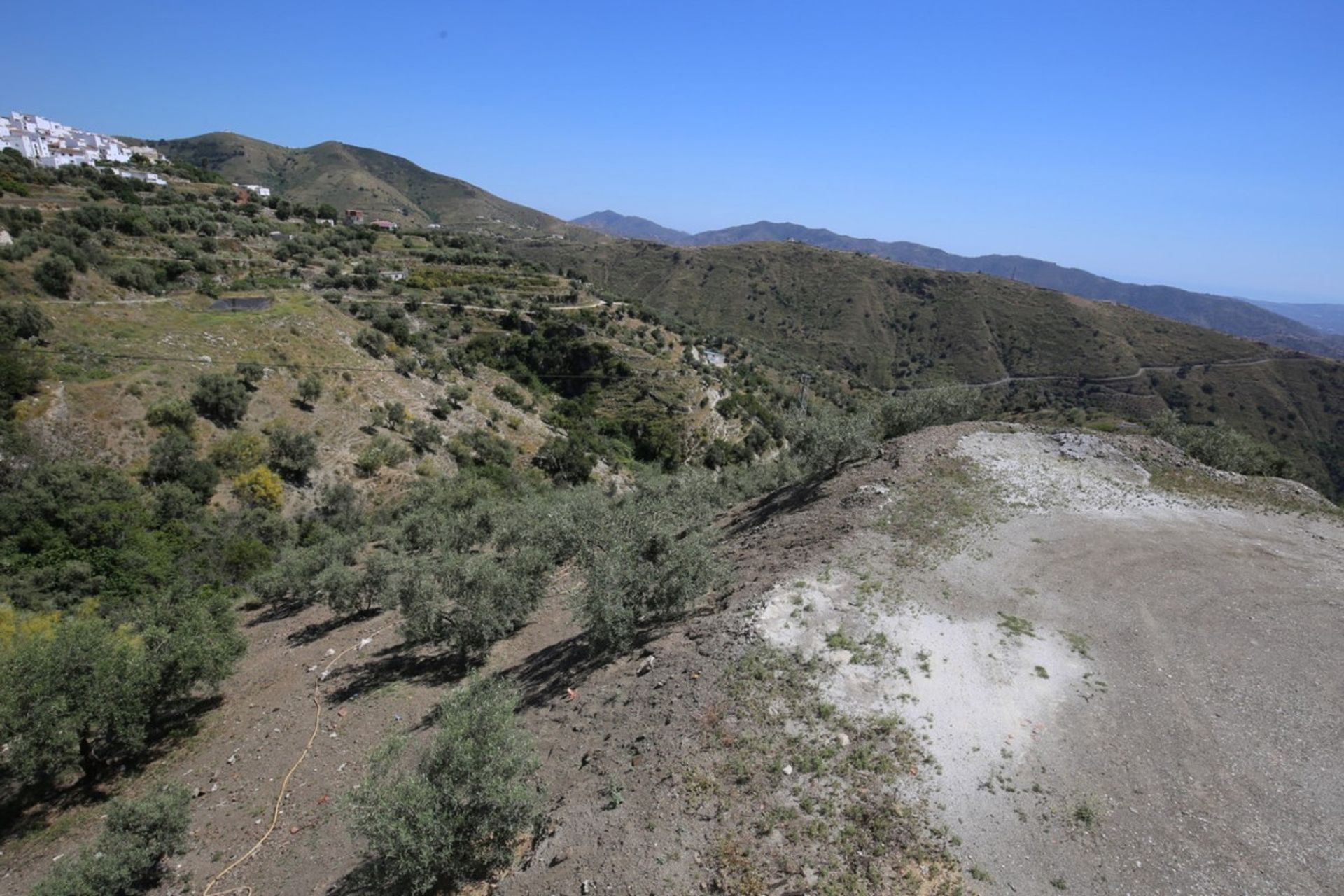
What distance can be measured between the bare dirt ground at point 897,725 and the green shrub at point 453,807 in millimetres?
686

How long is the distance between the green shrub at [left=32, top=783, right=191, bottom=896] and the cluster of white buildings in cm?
9339

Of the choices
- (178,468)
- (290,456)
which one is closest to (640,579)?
(178,468)

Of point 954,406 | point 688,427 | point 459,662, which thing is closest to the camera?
point 459,662

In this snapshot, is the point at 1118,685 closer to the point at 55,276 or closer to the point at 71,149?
the point at 55,276

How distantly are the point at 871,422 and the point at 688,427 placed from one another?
2631 centimetres

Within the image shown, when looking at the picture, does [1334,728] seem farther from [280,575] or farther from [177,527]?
[177,527]

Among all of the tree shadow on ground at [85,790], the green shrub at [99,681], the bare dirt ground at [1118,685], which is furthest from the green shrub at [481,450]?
the bare dirt ground at [1118,685]

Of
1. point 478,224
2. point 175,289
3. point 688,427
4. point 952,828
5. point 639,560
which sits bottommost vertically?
point 688,427

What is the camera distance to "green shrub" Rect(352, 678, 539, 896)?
693cm

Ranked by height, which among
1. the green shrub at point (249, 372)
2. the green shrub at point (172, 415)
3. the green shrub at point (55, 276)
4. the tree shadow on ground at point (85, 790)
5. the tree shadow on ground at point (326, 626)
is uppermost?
the green shrub at point (55, 276)

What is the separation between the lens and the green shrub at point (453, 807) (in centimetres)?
693

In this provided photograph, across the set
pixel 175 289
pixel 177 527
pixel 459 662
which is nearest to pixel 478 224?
pixel 175 289

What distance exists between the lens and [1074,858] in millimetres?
7367

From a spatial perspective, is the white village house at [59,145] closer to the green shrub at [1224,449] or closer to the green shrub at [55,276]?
the green shrub at [55,276]
